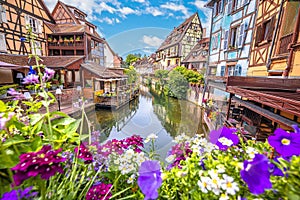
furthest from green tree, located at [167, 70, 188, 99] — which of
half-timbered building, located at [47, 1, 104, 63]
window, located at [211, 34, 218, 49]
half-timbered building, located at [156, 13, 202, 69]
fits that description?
half-timbered building, located at [47, 1, 104, 63]

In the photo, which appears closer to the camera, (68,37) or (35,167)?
(35,167)

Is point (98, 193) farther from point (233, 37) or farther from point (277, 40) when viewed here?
point (233, 37)

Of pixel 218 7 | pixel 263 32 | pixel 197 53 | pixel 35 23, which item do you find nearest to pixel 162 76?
pixel 197 53

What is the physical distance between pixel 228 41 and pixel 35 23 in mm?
12916

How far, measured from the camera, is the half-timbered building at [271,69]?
9.56 feet

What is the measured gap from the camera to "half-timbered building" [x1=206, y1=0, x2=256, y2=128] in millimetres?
5949

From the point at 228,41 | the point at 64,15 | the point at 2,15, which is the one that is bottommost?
the point at 228,41

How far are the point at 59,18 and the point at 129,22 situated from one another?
1581cm

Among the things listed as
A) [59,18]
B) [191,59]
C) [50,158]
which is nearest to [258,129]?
[50,158]

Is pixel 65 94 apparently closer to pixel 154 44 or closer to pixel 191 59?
pixel 154 44

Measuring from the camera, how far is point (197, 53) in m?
15.9

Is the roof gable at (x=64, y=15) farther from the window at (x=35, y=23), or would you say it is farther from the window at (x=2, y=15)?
the window at (x=2, y=15)

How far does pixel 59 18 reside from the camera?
1409cm

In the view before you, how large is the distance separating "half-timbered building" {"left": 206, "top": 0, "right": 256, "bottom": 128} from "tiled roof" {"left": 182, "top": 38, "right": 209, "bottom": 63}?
5.24 m
